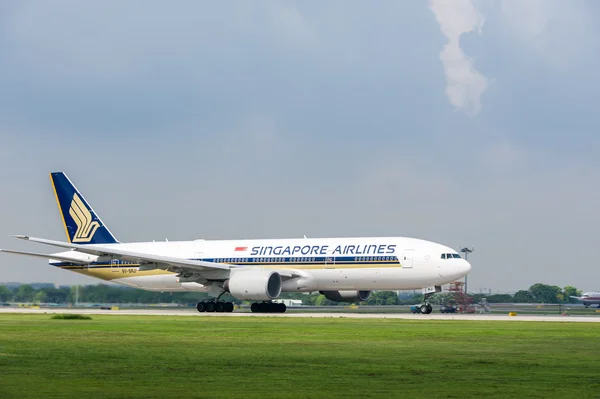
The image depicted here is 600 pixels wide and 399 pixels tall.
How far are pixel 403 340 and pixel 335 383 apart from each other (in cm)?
1200

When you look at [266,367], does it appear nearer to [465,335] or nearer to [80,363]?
[80,363]

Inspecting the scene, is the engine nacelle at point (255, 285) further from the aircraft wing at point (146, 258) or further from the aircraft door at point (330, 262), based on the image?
the aircraft door at point (330, 262)

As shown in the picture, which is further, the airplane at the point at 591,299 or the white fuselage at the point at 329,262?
the airplane at the point at 591,299

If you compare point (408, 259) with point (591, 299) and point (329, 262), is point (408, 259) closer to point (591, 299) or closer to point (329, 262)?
point (329, 262)

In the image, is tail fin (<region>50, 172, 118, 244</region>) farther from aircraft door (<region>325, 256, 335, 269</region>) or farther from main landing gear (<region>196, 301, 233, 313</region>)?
aircraft door (<region>325, 256, 335, 269</region>)

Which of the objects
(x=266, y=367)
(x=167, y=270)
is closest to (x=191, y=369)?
(x=266, y=367)

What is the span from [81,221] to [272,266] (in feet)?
56.7

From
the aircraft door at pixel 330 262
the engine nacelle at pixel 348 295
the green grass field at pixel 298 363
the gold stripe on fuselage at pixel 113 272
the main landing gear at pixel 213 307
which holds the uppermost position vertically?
the aircraft door at pixel 330 262

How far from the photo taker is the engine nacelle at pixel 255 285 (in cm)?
5481

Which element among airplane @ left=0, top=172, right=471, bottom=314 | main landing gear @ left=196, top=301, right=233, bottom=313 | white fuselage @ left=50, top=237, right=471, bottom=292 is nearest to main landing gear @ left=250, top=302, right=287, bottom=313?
airplane @ left=0, top=172, right=471, bottom=314

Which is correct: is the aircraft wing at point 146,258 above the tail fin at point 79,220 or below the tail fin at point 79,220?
below

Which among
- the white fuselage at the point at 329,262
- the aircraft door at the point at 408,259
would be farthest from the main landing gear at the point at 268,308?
the aircraft door at the point at 408,259

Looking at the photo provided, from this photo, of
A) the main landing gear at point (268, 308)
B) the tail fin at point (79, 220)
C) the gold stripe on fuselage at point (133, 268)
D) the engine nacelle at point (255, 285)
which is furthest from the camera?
the tail fin at point (79, 220)

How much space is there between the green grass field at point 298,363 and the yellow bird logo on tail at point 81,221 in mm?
32759
